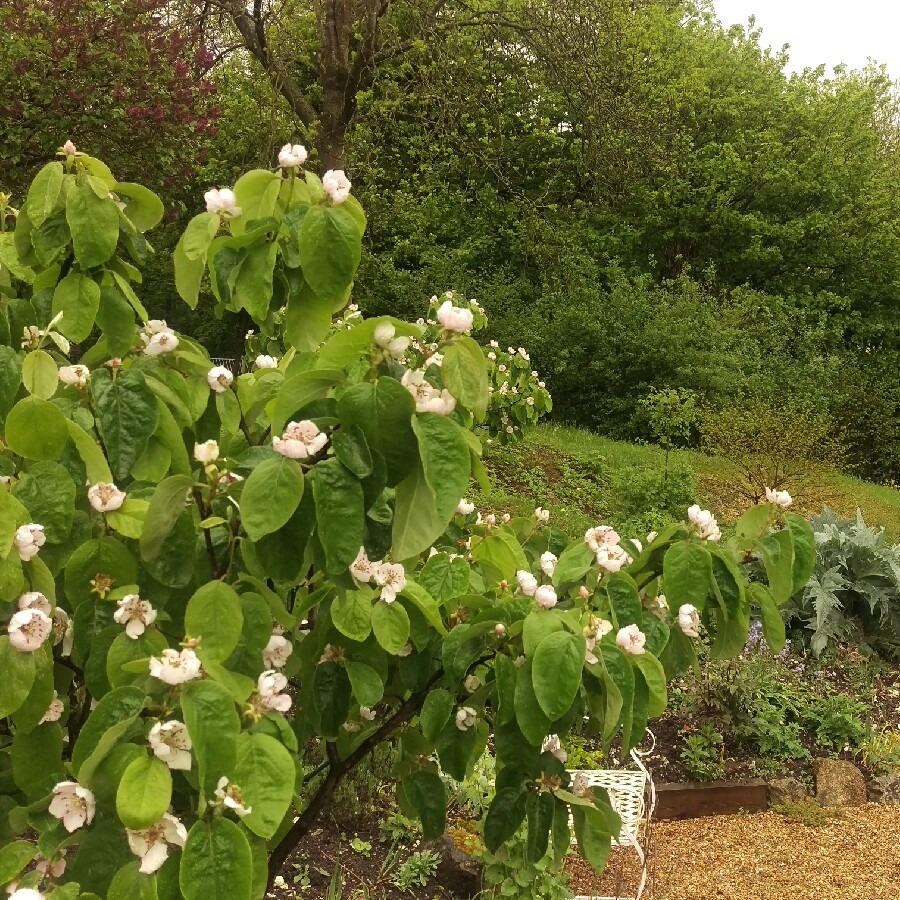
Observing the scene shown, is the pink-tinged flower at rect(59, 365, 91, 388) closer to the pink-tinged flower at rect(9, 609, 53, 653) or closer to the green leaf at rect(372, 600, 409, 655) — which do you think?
the pink-tinged flower at rect(9, 609, 53, 653)

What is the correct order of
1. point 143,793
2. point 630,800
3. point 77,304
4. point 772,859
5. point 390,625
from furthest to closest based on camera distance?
1. point 772,859
2. point 630,800
3. point 77,304
4. point 390,625
5. point 143,793

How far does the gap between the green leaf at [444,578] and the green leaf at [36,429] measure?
2.09 feet

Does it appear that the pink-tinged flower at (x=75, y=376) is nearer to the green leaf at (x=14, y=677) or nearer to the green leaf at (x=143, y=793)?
the green leaf at (x=14, y=677)

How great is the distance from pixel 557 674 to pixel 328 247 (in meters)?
0.64

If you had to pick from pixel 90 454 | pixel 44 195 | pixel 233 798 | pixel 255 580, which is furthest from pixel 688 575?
pixel 44 195

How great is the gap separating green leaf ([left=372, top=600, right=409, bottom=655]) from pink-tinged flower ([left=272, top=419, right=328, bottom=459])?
0.36m

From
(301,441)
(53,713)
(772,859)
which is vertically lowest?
(772,859)

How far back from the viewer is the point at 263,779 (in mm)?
952

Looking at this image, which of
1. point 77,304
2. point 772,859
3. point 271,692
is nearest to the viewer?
point 271,692

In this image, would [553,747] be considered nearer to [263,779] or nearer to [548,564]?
[548,564]

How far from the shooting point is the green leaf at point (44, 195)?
4.52ft

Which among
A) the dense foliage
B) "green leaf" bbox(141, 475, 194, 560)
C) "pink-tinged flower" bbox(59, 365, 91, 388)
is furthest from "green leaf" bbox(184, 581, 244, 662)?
"pink-tinged flower" bbox(59, 365, 91, 388)

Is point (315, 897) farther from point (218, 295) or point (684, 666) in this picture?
point (218, 295)

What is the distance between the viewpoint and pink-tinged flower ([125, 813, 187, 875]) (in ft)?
3.01
